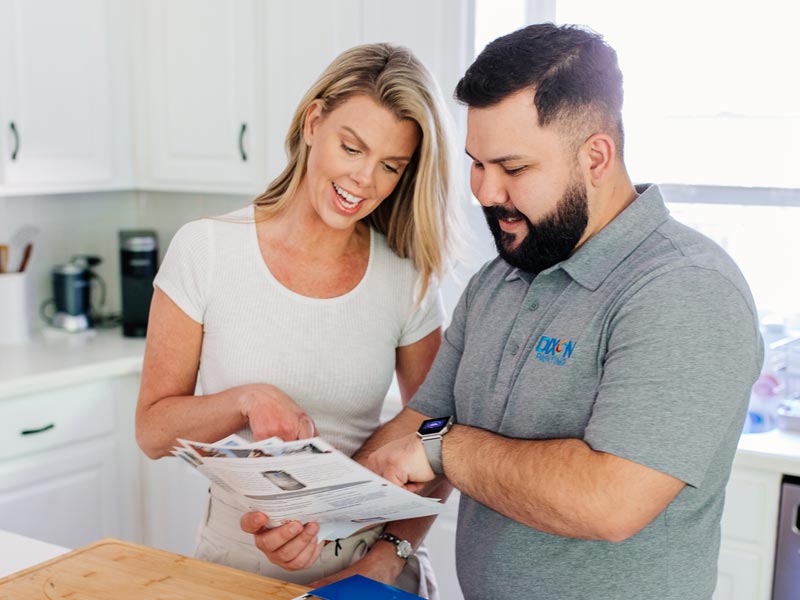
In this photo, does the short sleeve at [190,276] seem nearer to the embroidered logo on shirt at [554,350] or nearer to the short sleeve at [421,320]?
the short sleeve at [421,320]

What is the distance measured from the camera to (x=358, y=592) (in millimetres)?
1271

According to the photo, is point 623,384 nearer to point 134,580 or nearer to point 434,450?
point 434,450

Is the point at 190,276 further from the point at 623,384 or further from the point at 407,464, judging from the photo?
the point at 623,384

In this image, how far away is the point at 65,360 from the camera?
287 centimetres

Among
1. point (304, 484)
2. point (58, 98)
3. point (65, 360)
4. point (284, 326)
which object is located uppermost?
point (58, 98)

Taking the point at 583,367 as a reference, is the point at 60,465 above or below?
below

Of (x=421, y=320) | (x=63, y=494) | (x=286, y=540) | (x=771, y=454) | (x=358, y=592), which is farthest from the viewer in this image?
(x=63, y=494)

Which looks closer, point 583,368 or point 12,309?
point 583,368

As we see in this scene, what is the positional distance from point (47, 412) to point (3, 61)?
3.24 feet

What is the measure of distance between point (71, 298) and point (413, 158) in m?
1.88

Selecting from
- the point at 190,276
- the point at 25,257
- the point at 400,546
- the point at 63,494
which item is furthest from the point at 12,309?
the point at 400,546

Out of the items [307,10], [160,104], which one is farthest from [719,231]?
[160,104]

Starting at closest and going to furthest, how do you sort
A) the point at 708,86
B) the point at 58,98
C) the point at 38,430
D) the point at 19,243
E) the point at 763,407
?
the point at 763,407, the point at 708,86, the point at 38,430, the point at 58,98, the point at 19,243

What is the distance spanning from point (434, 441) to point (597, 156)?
0.44 meters
